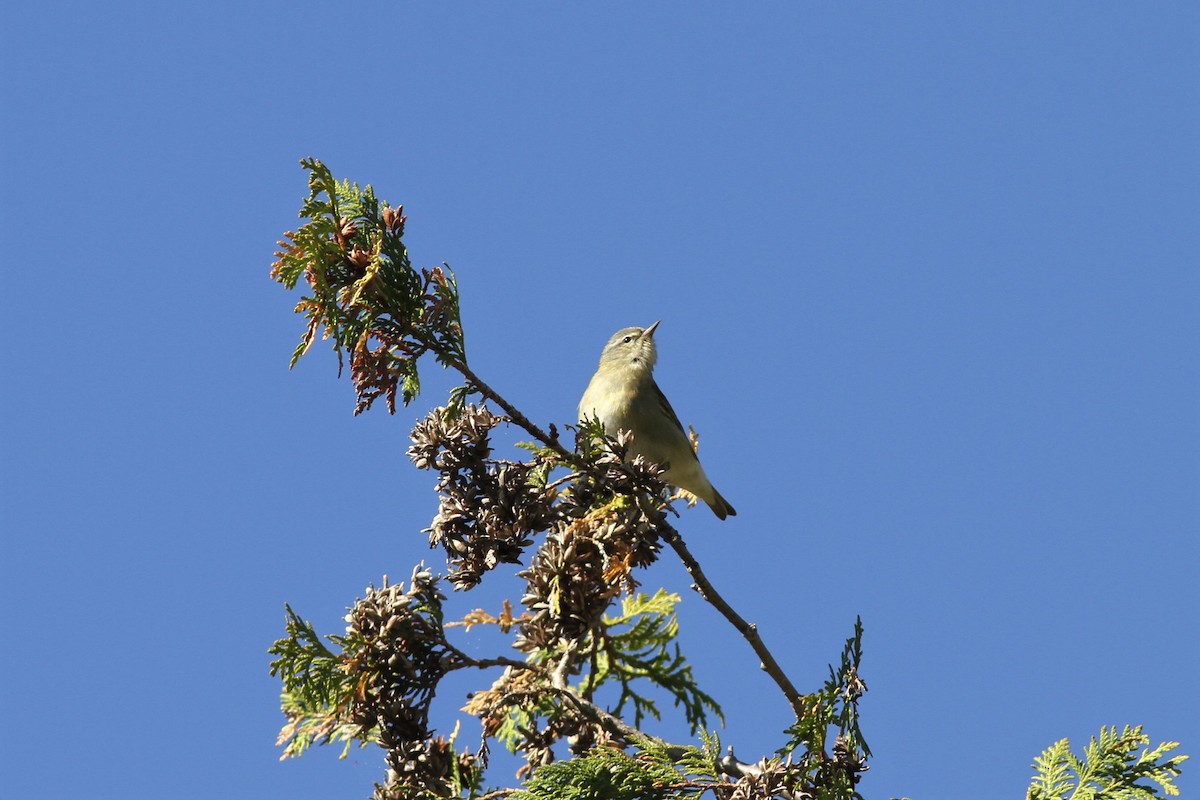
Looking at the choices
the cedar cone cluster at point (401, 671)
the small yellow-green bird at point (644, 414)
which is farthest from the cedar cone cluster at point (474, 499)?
the small yellow-green bird at point (644, 414)

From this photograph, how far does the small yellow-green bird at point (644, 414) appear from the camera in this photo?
6926 millimetres

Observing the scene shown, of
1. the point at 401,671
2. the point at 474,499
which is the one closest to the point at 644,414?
the point at 474,499

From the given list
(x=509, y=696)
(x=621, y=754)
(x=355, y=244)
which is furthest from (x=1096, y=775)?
(x=355, y=244)

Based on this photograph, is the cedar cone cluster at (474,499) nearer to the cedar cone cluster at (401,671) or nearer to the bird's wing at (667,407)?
the cedar cone cluster at (401,671)

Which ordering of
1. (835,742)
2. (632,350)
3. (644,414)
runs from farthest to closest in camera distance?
1. (632,350)
2. (644,414)
3. (835,742)

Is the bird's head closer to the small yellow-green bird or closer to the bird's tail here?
the small yellow-green bird

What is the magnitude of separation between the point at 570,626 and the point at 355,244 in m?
1.65

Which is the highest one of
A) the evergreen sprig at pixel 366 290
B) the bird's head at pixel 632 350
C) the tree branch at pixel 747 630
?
the bird's head at pixel 632 350

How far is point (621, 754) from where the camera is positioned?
394 centimetres

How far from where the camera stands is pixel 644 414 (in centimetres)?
703

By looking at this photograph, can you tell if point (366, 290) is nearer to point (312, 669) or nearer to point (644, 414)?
point (312, 669)

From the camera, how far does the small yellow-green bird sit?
693 centimetres

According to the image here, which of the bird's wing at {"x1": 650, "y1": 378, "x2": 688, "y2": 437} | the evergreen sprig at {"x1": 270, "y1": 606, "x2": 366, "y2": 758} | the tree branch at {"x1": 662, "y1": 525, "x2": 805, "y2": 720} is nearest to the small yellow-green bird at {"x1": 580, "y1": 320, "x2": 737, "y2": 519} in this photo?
the bird's wing at {"x1": 650, "y1": 378, "x2": 688, "y2": 437}

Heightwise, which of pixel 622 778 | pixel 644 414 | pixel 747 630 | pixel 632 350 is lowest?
pixel 622 778
